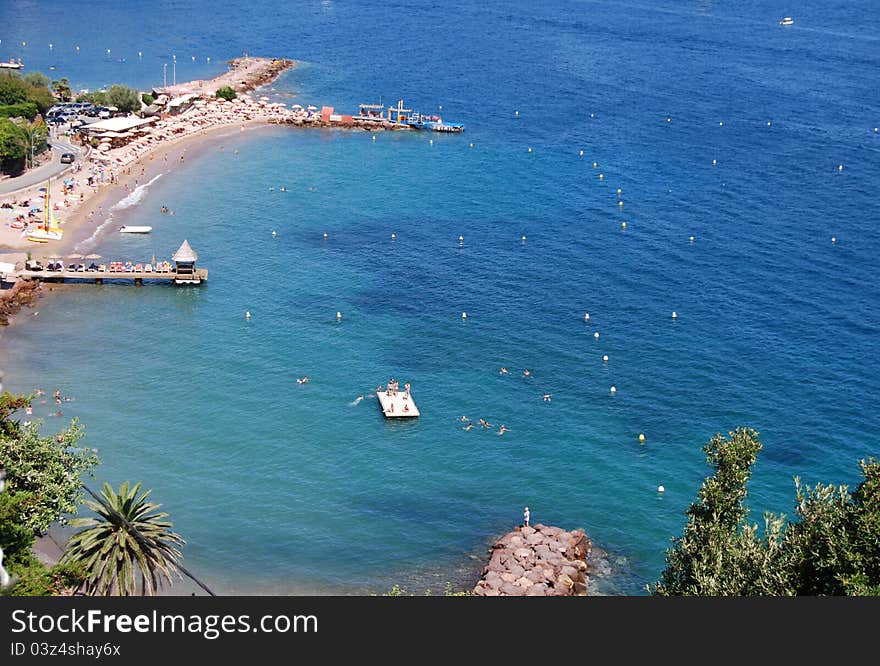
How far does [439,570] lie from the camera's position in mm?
63219

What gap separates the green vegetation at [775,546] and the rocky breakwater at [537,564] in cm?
1101

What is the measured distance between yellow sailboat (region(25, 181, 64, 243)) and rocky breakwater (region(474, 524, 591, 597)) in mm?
67749

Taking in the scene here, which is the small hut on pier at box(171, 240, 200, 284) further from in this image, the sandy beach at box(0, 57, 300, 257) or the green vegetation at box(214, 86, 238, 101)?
the green vegetation at box(214, 86, 238, 101)

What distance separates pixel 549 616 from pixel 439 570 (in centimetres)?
3137

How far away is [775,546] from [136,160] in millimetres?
116553

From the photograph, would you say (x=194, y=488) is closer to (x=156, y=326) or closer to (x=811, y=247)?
(x=156, y=326)

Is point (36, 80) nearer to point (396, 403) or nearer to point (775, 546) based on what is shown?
point (396, 403)

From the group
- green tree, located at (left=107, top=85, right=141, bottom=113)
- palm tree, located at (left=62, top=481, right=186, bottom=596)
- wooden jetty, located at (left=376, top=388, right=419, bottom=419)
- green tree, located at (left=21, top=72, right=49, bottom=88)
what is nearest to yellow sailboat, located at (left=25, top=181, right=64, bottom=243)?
wooden jetty, located at (left=376, top=388, right=419, bottom=419)

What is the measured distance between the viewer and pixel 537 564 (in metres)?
62.3

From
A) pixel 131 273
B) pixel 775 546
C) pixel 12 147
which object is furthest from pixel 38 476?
pixel 12 147

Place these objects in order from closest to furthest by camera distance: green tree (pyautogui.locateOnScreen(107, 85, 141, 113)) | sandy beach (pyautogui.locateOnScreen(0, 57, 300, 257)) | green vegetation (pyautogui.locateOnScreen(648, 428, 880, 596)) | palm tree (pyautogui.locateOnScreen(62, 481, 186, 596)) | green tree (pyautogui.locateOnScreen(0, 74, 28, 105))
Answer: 1. green vegetation (pyautogui.locateOnScreen(648, 428, 880, 596))
2. palm tree (pyautogui.locateOnScreen(62, 481, 186, 596))
3. sandy beach (pyautogui.locateOnScreen(0, 57, 300, 257))
4. green tree (pyautogui.locateOnScreen(0, 74, 28, 105))
5. green tree (pyautogui.locateOnScreen(107, 85, 141, 113))

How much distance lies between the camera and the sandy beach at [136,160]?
4417 inches

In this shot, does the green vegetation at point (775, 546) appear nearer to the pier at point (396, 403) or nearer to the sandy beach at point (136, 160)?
the pier at point (396, 403)

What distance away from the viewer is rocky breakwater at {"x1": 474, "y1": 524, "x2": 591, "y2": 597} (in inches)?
2372
